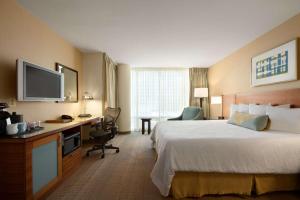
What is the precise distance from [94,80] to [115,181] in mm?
3035

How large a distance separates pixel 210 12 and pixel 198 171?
2226mm

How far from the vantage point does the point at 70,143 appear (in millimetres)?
2852

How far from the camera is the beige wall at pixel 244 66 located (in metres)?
2.88

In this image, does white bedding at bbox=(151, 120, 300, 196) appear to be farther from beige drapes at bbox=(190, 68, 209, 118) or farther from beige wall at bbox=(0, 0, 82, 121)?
beige drapes at bbox=(190, 68, 209, 118)

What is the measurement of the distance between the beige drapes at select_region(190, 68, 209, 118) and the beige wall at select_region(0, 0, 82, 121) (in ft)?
14.7

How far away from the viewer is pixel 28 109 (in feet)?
8.65

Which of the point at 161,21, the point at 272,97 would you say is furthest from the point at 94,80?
the point at 272,97

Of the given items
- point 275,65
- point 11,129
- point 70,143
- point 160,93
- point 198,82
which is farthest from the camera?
point 160,93

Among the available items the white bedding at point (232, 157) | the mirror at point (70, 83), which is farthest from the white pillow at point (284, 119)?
the mirror at point (70, 83)

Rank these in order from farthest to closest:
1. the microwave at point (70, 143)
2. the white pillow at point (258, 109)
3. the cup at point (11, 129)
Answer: the white pillow at point (258, 109) → the microwave at point (70, 143) → the cup at point (11, 129)

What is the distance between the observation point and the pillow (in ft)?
9.10

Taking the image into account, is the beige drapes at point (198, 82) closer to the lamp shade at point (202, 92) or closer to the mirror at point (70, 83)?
the lamp shade at point (202, 92)

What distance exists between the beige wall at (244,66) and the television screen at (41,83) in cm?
391

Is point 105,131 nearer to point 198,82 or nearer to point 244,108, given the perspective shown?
point 244,108
